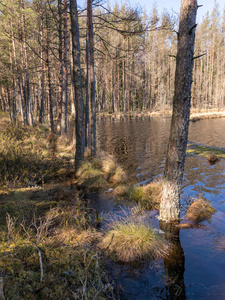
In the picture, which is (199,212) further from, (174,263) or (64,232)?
(64,232)

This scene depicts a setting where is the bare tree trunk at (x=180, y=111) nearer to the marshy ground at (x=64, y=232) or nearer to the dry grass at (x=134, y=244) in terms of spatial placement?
the marshy ground at (x=64, y=232)

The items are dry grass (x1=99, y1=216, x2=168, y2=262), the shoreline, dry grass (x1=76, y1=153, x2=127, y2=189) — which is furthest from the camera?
the shoreline

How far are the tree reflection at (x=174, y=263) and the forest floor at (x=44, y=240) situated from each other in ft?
3.46

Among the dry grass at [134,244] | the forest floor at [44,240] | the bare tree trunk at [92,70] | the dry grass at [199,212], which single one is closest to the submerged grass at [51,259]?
the forest floor at [44,240]

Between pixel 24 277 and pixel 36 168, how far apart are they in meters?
6.25

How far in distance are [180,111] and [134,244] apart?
296cm

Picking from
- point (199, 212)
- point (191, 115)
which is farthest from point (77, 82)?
point (191, 115)

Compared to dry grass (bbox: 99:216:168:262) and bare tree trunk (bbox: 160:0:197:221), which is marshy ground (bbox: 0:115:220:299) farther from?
bare tree trunk (bbox: 160:0:197:221)

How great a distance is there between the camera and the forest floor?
→ 2592 mm

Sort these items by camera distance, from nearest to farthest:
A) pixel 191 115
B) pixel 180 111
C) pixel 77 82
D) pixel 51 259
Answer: pixel 51 259 → pixel 180 111 → pixel 77 82 → pixel 191 115

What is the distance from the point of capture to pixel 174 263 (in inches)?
150

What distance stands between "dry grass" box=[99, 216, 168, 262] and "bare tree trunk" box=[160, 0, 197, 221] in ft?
3.56

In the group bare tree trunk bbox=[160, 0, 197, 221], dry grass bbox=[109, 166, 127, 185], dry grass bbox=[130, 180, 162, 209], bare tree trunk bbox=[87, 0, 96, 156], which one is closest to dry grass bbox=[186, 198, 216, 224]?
bare tree trunk bbox=[160, 0, 197, 221]

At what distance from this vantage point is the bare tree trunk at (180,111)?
13.8 ft
